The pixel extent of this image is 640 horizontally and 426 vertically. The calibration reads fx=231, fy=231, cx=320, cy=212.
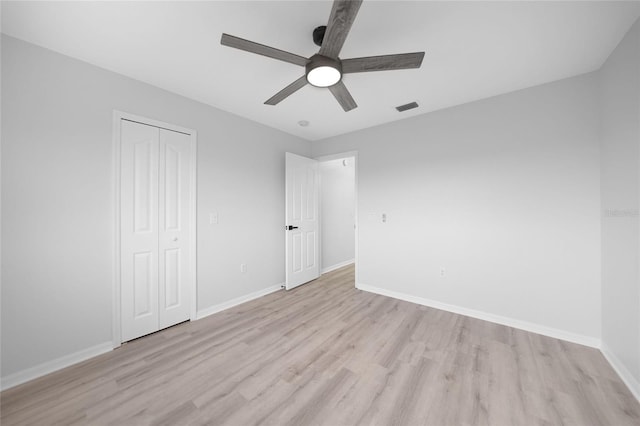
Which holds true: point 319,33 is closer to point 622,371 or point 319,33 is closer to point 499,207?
point 499,207

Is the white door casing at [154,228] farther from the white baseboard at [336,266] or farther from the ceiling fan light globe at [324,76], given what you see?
the white baseboard at [336,266]

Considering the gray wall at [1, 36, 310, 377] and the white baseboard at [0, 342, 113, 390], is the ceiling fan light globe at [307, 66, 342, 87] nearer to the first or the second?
the gray wall at [1, 36, 310, 377]

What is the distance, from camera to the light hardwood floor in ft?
4.63

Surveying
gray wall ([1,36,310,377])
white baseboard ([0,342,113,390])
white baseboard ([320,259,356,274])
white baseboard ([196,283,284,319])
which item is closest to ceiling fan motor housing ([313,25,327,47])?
gray wall ([1,36,310,377])

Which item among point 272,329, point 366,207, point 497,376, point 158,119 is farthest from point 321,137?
point 497,376

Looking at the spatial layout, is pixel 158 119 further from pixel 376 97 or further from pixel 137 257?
pixel 376 97

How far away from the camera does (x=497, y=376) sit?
1.73 meters

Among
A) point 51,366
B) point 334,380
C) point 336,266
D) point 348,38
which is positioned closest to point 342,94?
point 348,38

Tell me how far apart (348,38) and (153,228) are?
249 cm

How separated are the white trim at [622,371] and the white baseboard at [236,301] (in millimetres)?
3445

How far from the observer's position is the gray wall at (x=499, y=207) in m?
2.18

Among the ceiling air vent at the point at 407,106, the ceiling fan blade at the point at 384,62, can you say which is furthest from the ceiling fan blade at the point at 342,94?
the ceiling air vent at the point at 407,106

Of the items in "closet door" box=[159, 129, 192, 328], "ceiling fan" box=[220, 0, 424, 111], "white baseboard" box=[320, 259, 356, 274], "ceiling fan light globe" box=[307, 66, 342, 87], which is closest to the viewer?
"ceiling fan" box=[220, 0, 424, 111]

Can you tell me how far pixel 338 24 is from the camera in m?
1.21
